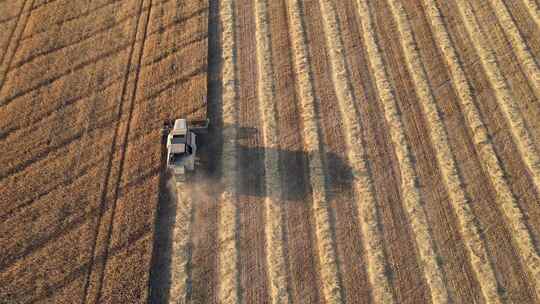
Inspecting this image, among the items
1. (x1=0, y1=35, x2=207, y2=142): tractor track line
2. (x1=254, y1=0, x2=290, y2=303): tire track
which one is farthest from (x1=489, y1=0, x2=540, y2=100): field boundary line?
(x1=0, y1=35, x2=207, y2=142): tractor track line

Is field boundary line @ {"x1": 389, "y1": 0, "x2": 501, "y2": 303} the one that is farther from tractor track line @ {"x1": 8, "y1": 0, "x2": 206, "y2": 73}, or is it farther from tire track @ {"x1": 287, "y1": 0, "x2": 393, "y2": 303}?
tractor track line @ {"x1": 8, "y1": 0, "x2": 206, "y2": 73}

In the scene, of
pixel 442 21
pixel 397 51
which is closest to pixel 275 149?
pixel 397 51

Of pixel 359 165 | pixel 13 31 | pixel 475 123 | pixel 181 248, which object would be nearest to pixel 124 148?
pixel 181 248

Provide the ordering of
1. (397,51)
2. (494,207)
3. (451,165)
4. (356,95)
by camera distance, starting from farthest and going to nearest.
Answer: (397,51)
(356,95)
(451,165)
(494,207)

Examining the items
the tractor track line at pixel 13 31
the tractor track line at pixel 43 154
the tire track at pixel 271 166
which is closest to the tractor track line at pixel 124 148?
the tractor track line at pixel 43 154

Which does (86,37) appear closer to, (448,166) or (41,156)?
(41,156)

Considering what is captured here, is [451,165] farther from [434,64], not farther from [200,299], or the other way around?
[200,299]
